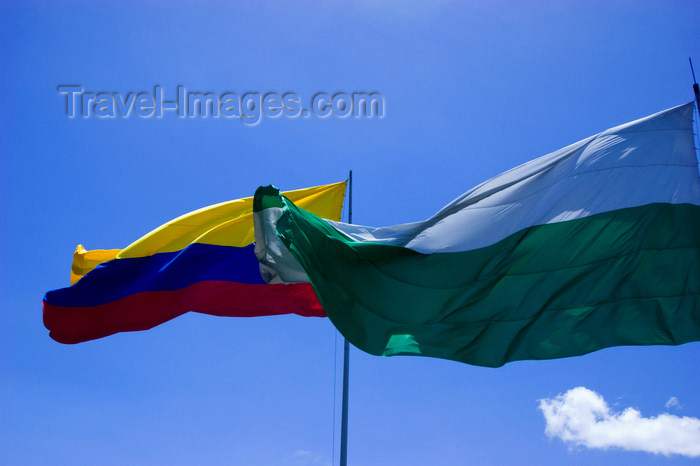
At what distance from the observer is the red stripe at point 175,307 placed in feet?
41.2

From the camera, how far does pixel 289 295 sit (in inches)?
502

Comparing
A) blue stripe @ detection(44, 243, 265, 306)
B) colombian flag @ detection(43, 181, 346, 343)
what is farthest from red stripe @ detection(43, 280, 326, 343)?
blue stripe @ detection(44, 243, 265, 306)

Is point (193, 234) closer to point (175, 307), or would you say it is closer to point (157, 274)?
point (157, 274)

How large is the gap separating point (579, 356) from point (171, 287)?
7.76 meters

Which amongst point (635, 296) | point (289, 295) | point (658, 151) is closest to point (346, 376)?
point (289, 295)

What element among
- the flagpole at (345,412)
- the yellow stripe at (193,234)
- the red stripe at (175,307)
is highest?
the yellow stripe at (193,234)

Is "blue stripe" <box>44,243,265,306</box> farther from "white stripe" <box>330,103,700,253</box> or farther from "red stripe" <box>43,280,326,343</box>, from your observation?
"white stripe" <box>330,103,700,253</box>

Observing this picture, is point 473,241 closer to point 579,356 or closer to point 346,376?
point 579,356

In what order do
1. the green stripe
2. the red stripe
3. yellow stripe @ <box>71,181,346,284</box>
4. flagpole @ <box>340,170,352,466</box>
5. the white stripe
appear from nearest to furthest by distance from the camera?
the green stripe, the white stripe, flagpole @ <box>340,170,352,466</box>, the red stripe, yellow stripe @ <box>71,181,346,284</box>

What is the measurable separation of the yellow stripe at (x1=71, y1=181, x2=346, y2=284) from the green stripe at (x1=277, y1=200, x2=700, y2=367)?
419 centimetres

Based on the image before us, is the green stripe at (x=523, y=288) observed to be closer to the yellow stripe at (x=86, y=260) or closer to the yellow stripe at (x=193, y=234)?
the yellow stripe at (x=193, y=234)

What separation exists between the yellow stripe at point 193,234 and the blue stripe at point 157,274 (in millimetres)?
168

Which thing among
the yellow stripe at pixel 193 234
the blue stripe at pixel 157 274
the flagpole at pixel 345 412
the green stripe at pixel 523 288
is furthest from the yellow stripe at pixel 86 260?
the green stripe at pixel 523 288

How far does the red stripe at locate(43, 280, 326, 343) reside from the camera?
12570 mm
